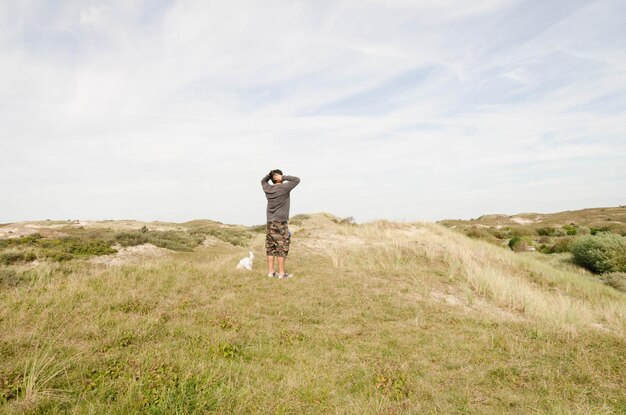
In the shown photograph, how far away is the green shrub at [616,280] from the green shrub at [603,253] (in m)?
1.57

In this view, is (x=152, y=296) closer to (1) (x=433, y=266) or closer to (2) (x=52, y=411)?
(2) (x=52, y=411)

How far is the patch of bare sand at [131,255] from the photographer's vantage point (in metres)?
13.4

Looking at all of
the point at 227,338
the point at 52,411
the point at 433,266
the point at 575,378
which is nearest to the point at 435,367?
the point at 575,378

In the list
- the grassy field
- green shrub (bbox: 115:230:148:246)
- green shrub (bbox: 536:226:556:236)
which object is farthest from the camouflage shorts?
green shrub (bbox: 536:226:556:236)

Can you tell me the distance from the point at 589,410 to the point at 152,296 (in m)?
7.04

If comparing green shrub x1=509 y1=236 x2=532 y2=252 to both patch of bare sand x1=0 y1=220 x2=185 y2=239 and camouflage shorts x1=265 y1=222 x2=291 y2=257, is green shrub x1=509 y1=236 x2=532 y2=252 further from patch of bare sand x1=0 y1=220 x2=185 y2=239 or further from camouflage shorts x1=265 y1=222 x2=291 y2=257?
patch of bare sand x1=0 y1=220 x2=185 y2=239

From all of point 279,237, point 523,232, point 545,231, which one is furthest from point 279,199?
point 545,231

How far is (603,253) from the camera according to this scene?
18.1 metres

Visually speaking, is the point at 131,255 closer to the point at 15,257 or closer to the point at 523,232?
the point at 15,257

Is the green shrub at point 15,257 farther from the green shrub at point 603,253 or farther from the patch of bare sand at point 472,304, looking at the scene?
the green shrub at point 603,253

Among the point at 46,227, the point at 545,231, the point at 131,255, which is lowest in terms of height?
the point at 545,231

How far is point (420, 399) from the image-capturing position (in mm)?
4117

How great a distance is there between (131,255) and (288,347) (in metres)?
11.6

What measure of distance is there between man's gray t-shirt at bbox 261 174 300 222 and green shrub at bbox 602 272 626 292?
1536 cm
